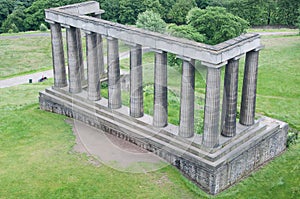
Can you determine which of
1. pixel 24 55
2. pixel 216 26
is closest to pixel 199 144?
pixel 216 26

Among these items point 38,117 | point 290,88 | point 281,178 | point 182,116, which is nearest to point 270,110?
point 290,88

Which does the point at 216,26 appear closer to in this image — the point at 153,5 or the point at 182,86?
the point at 182,86

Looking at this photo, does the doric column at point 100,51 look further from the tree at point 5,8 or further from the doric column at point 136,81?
the tree at point 5,8

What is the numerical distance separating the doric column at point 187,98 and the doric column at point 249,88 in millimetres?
6236

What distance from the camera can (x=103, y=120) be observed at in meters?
54.0

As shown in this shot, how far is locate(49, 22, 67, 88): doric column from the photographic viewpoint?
57750mm

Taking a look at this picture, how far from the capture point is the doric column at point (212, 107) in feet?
139

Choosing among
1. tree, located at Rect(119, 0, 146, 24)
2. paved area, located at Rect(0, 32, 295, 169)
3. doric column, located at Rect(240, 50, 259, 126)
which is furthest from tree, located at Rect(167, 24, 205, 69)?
tree, located at Rect(119, 0, 146, 24)

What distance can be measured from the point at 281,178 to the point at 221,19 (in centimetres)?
3965

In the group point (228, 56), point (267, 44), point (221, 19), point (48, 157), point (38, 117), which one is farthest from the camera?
point (267, 44)

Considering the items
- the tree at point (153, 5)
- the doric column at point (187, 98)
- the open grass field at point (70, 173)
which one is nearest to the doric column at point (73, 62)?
the open grass field at point (70, 173)

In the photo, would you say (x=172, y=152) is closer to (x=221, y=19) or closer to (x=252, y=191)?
(x=252, y=191)

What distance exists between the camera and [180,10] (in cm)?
12681

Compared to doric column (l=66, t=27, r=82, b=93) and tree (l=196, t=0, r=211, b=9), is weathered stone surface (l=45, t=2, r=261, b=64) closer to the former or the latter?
doric column (l=66, t=27, r=82, b=93)
